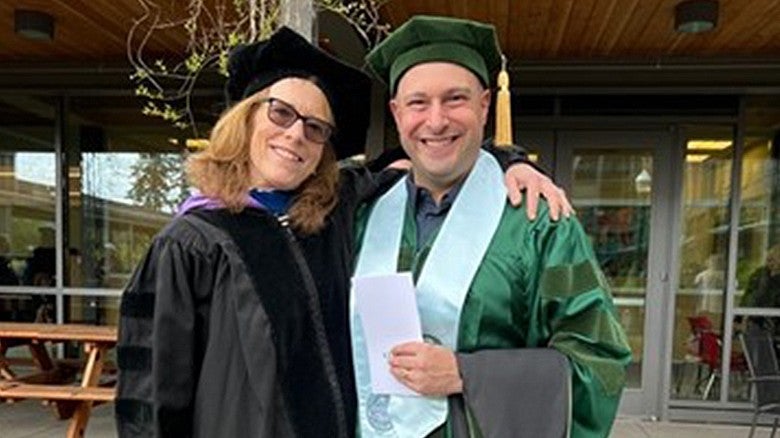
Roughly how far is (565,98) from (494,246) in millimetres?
4360

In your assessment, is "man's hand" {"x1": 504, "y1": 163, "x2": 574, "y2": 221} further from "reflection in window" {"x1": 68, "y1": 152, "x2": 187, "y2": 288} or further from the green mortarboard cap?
"reflection in window" {"x1": 68, "y1": 152, "x2": 187, "y2": 288}

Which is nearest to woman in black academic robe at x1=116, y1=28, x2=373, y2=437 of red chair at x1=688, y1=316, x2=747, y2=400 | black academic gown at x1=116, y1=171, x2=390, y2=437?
black academic gown at x1=116, y1=171, x2=390, y2=437

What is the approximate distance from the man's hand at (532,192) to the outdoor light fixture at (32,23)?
13.1 ft

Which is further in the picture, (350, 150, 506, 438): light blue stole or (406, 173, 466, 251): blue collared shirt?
(406, 173, 466, 251): blue collared shirt

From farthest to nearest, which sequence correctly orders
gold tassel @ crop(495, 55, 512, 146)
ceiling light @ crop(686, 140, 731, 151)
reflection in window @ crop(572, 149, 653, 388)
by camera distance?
reflection in window @ crop(572, 149, 653, 388)
ceiling light @ crop(686, 140, 731, 151)
gold tassel @ crop(495, 55, 512, 146)

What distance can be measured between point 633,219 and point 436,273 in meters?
4.47

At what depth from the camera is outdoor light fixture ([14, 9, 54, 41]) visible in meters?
4.20

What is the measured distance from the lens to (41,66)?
18.2ft

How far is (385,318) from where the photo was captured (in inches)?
49.4

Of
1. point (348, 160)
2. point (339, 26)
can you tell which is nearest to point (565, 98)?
point (339, 26)

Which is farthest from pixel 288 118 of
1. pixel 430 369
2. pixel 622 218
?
pixel 622 218

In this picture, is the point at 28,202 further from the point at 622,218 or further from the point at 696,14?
the point at 696,14

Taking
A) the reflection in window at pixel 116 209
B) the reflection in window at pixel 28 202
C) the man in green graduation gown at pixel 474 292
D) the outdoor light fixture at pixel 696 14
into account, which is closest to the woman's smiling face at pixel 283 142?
the man in green graduation gown at pixel 474 292

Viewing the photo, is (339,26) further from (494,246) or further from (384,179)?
(494,246)
